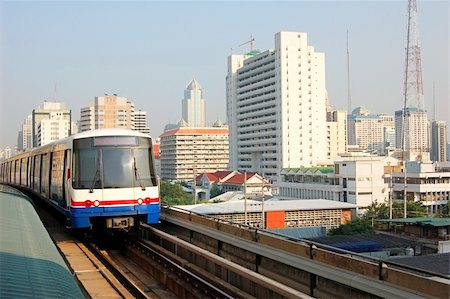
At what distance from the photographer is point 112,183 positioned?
11.5m

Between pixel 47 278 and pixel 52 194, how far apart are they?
9.28 meters

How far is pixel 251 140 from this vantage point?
116812mm

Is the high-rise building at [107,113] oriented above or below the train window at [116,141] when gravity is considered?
above

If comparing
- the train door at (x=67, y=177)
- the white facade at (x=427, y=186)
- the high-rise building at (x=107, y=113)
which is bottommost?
the white facade at (x=427, y=186)

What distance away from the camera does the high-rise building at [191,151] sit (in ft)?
460

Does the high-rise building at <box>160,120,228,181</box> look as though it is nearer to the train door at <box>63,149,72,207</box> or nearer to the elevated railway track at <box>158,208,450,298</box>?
the train door at <box>63,149,72,207</box>


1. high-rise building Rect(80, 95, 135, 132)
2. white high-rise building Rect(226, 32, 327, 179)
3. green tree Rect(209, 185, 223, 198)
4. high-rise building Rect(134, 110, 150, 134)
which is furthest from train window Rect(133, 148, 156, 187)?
high-rise building Rect(134, 110, 150, 134)

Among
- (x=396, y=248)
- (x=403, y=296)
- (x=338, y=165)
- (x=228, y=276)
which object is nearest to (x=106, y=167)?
(x=228, y=276)

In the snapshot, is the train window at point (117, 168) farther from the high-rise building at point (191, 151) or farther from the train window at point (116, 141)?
the high-rise building at point (191, 151)

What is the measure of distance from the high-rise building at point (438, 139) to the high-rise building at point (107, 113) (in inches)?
3940

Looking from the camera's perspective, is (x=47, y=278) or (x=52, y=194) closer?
(x=47, y=278)

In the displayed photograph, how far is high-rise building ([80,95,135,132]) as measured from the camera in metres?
138

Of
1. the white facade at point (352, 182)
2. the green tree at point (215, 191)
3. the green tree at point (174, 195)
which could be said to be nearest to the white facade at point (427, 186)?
the white facade at point (352, 182)

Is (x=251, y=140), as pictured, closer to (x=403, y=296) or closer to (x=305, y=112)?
(x=305, y=112)
